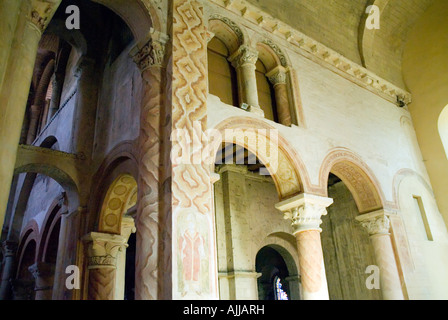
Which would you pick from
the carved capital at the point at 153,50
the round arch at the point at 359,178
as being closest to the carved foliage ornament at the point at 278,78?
the round arch at the point at 359,178

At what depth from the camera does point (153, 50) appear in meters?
6.41

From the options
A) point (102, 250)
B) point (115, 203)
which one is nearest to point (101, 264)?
point (102, 250)

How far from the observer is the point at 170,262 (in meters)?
5.08

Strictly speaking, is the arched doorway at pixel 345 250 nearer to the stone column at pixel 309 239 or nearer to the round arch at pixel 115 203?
the stone column at pixel 309 239

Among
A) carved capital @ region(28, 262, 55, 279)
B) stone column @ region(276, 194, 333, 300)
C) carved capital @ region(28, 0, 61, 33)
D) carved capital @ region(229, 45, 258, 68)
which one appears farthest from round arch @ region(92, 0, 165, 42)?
carved capital @ region(28, 262, 55, 279)

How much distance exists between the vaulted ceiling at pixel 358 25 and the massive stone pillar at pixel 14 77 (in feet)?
16.5

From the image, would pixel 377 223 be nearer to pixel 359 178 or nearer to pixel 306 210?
pixel 359 178

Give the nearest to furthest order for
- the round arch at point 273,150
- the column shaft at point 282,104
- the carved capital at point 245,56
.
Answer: the round arch at point 273,150, the carved capital at point 245,56, the column shaft at point 282,104

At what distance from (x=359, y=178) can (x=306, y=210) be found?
236 centimetres

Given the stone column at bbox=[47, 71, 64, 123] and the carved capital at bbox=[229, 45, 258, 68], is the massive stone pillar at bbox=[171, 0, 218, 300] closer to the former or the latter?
the carved capital at bbox=[229, 45, 258, 68]

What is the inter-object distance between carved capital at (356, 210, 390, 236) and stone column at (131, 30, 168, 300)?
5.51m

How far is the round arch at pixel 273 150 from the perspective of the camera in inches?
284
